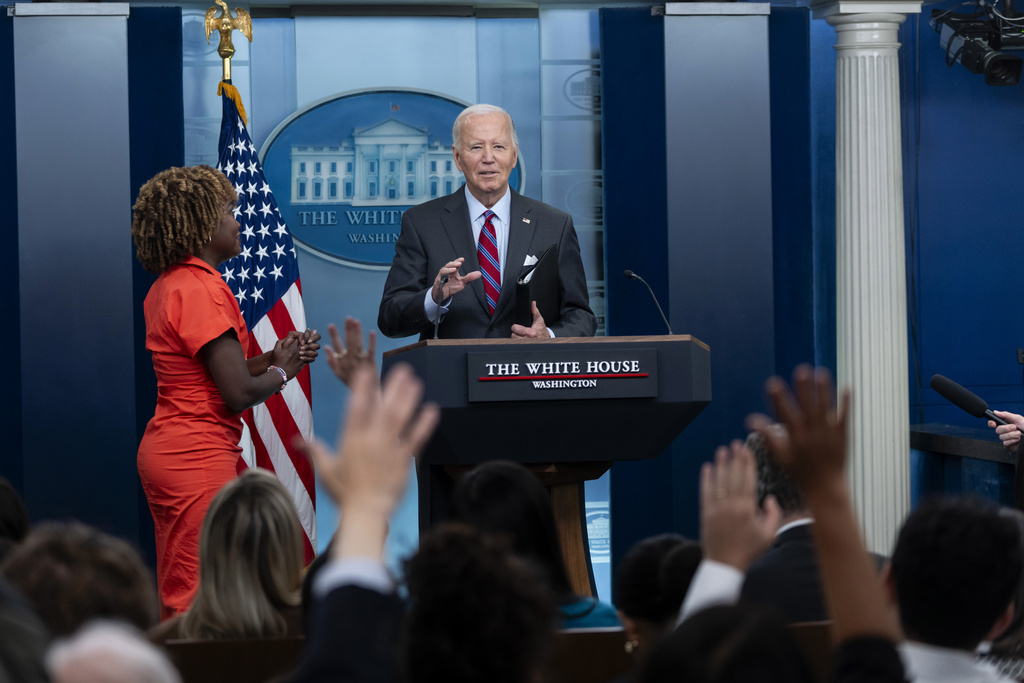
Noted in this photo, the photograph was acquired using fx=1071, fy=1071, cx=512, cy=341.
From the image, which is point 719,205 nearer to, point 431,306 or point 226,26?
point 431,306

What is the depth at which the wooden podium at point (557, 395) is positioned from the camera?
2.53 metres

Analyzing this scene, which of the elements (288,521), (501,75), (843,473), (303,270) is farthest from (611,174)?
(843,473)

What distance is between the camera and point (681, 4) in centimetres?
464

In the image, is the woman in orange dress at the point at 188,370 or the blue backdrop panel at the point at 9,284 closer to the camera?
the woman in orange dress at the point at 188,370

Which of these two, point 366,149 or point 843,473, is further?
point 366,149

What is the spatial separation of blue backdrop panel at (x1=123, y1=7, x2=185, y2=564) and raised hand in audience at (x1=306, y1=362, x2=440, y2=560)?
3.94 m

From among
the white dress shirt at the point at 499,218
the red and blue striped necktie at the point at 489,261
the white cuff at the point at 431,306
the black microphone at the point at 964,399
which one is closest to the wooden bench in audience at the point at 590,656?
the white cuff at the point at 431,306

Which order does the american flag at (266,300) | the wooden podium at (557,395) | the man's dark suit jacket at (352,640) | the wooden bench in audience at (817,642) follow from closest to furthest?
the man's dark suit jacket at (352,640)
the wooden bench in audience at (817,642)
the wooden podium at (557,395)
the american flag at (266,300)

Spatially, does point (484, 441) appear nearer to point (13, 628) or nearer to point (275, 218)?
point (13, 628)

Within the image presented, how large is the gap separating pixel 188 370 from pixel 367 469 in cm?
221

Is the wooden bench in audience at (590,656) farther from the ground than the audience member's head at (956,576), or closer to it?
closer to it

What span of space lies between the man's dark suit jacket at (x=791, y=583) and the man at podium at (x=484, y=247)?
147 cm

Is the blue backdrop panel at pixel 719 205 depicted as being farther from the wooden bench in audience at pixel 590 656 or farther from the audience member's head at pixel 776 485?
the wooden bench in audience at pixel 590 656

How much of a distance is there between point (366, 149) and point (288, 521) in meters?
3.55
